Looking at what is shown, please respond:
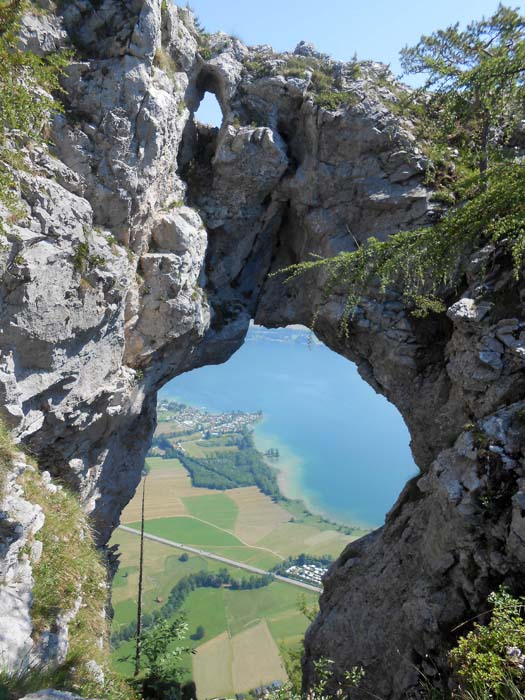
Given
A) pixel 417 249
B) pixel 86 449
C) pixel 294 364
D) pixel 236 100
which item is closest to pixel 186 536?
pixel 86 449

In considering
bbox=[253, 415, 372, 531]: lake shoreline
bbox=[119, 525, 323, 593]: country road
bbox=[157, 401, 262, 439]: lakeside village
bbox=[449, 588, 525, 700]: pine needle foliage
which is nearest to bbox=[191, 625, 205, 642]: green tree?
bbox=[119, 525, 323, 593]: country road

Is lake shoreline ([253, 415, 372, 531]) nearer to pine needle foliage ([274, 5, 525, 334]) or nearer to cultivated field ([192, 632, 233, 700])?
cultivated field ([192, 632, 233, 700])

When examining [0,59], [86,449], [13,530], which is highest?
[0,59]

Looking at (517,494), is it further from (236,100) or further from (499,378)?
(236,100)

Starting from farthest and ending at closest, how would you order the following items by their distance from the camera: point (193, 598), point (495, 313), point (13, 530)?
point (193, 598), point (495, 313), point (13, 530)

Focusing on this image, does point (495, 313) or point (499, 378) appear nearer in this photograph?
point (499, 378)

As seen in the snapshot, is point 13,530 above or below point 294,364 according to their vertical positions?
above

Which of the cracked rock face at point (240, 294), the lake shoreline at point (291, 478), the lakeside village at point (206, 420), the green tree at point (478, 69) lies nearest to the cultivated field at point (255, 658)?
the cracked rock face at point (240, 294)

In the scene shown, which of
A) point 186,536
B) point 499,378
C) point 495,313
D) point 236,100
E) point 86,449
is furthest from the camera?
point 186,536

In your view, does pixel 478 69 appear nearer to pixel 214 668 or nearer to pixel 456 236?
pixel 456 236
